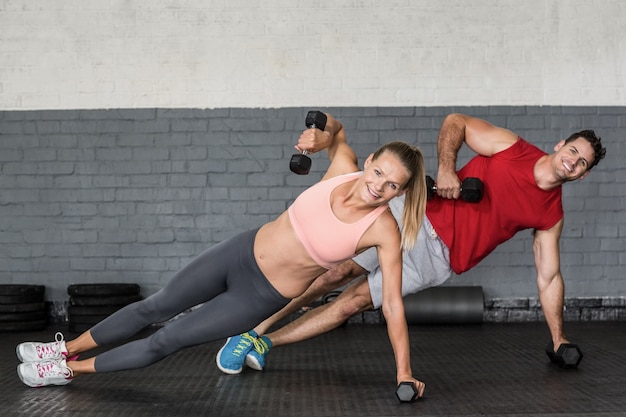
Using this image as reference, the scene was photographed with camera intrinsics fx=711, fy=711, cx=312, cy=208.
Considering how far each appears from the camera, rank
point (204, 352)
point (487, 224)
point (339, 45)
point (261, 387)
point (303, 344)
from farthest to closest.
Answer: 1. point (339, 45)
2. point (303, 344)
3. point (204, 352)
4. point (487, 224)
5. point (261, 387)

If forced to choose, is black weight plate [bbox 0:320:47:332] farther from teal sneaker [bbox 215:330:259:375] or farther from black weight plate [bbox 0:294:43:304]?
teal sneaker [bbox 215:330:259:375]

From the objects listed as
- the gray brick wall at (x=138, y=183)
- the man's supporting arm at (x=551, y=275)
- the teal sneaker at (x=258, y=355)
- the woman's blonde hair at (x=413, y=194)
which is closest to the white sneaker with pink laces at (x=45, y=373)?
the teal sneaker at (x=258, y=355)

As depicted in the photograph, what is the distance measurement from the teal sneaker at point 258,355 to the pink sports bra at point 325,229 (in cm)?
90

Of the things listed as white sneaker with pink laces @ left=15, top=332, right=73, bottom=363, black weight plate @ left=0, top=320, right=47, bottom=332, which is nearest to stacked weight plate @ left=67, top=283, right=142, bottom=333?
black weight plate @ left=0, top=320, right=47, bottom=332

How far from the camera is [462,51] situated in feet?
18.8

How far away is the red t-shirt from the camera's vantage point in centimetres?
352

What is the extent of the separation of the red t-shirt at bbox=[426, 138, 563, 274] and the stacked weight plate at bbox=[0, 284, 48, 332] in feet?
11.0

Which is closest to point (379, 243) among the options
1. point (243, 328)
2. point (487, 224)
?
point (243, 328)

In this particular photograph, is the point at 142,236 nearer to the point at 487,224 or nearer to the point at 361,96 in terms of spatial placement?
the point at 361,96

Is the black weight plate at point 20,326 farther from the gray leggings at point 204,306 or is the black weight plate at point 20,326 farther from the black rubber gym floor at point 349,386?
the gray leggings at point 204,306

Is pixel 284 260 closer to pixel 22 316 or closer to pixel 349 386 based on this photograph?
pixel 349 386

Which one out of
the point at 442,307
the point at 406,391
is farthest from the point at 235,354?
the point at 442,307

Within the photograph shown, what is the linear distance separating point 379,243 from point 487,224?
0.90 m

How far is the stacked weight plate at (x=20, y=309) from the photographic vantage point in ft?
17.5
